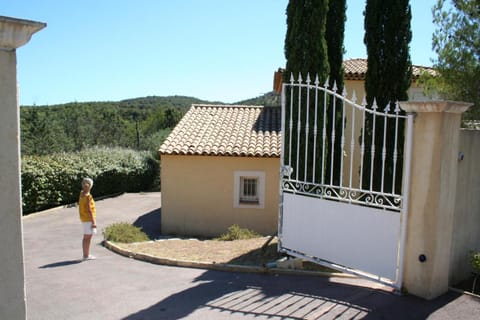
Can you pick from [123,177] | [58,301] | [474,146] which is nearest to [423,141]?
[474,146]

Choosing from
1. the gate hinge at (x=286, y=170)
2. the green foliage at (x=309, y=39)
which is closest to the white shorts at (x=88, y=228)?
the gate hinge at (x=286, y=170)

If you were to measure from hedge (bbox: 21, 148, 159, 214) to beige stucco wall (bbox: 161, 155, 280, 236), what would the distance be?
5759 mm

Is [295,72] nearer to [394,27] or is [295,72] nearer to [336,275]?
[394,27]

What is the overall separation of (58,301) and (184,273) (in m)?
2.09

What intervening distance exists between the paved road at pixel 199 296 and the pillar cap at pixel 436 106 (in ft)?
8.44

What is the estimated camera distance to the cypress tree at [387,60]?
318 inches

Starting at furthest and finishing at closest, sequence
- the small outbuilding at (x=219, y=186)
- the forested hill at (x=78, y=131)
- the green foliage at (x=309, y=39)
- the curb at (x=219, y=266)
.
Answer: the forested hill at (x=78, y=131), the small outbuilding at (x=219, y=186), the green foliage at (x=309, y=39), the curb at (x=219, y=266)

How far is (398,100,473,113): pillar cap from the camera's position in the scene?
5.22m

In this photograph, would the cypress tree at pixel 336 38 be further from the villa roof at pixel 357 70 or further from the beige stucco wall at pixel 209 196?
the villa roof at pixel 357 70

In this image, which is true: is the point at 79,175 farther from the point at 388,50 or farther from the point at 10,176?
the point at 10,176

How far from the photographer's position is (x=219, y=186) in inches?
527

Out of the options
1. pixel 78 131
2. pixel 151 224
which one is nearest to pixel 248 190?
pixel 151 224

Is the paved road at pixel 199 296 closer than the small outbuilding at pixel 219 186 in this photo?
Yes

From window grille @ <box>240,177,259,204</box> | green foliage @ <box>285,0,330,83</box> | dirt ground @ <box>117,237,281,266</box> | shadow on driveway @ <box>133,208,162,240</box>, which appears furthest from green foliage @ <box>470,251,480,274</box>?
shadow on driveway @ <box>133,208,162,240</box>
